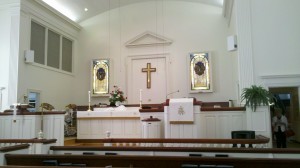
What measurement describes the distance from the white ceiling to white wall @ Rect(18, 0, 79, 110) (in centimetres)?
47

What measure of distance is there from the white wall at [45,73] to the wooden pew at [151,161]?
6.17m

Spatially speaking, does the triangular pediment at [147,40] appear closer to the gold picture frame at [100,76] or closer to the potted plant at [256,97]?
the gold picture frame at [100,76]

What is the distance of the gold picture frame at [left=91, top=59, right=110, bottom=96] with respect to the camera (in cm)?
1252

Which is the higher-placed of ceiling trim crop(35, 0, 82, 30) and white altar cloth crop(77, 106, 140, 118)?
ceiling trim crop(35, 0, 82, 30)

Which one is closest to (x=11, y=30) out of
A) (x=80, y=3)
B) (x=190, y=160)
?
(x=80, y=3)

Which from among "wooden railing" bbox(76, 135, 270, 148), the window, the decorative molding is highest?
the decorative molding

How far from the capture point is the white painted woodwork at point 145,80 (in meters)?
11.9

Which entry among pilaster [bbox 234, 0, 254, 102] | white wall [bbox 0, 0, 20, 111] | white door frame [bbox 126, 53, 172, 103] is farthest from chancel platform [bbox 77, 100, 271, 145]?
white door frame [bbox 126, 53, 172, 103]

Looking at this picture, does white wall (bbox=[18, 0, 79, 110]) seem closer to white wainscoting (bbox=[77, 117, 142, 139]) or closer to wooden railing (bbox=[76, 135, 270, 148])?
white wainscoting (bbox=[77, 117, 142, 139])

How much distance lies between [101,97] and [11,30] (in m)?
4.69

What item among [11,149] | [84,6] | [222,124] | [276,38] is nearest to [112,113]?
[222,124]

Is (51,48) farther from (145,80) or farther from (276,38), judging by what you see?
(276,38)

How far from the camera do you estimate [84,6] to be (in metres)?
12.0

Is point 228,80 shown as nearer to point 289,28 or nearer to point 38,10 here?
point 289,28
